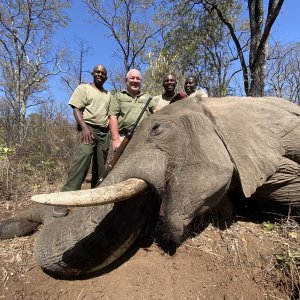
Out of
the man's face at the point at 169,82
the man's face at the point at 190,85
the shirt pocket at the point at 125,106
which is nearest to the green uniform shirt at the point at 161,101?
the man's face at the point at 169,82

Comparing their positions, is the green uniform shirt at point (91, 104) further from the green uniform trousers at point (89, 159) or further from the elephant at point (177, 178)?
the elephant at point (177, 178)

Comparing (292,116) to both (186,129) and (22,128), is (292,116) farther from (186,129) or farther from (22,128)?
(22,128)

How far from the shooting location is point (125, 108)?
534 cm

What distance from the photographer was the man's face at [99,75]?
5367 millimetres

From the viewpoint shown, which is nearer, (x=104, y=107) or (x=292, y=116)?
(x=292, y=116)

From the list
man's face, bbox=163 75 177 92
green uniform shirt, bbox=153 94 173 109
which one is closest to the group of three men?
green uniform shirt, bbox=153 94 173 109

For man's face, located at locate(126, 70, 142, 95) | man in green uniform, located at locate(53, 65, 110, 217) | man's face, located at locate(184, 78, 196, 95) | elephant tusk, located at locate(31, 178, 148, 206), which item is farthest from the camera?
man's face, located at locate(184, 78, 196, 95)

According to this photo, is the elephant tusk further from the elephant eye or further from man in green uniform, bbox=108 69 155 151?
man in green uniform, bbox=108 69 155 151

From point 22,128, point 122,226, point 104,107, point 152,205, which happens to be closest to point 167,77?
point 104,107

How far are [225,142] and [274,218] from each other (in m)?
1.41

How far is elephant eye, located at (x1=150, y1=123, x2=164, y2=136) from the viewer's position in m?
3.43

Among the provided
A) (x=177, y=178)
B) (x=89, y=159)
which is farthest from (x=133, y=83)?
(x=177, y=178)

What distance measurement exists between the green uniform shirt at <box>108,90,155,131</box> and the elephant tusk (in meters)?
2.52

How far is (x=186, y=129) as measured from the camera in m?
3.46
